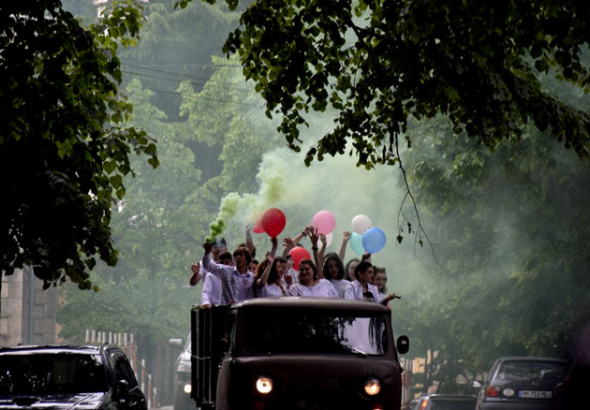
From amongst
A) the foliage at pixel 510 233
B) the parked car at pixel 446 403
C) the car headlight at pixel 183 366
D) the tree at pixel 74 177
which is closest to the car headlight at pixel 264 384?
the tree at pixel 74 177

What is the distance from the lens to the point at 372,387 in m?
12.8

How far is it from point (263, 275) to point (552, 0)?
4.37 metres

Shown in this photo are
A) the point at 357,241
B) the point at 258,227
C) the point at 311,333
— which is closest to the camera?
the point at 311,333

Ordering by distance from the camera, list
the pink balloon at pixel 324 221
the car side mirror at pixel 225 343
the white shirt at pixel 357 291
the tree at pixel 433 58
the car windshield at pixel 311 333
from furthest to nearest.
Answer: the pink balloon at pixel 324 221 < the white shirt at pixel 357 291 < the car side mirror at pixel 225 343 < the tree at pixel 433 58 < the car windshield at pixel 311 333

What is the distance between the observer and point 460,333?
131ft

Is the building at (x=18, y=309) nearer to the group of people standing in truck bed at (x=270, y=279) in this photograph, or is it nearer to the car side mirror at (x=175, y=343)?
the car side mirror at (x=175, y=343)

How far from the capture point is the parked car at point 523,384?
23800 mm

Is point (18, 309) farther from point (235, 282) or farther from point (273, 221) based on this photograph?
point (235, 282)

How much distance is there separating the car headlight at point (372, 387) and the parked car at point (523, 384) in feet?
37.2

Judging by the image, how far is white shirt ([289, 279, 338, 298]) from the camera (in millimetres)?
15109

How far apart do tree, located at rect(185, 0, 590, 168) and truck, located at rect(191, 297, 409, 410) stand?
2.10 metres

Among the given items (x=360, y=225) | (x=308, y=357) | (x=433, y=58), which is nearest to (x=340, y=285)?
(x=308, y=357)

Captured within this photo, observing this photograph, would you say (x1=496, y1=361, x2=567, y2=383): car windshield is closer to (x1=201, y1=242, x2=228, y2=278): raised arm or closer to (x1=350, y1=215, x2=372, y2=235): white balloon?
(x1=350, y1=215, x2=372, y2=235): white balloon

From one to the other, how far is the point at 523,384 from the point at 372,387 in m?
12.0
